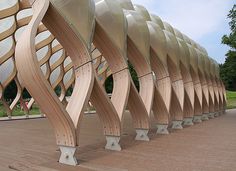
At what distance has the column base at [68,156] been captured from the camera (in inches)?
301

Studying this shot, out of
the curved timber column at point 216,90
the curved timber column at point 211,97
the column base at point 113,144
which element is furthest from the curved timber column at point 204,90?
the column base at point 113,144

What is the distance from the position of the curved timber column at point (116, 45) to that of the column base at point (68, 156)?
237cm

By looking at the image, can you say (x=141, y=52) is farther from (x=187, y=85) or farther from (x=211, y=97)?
(x=211, y=97)

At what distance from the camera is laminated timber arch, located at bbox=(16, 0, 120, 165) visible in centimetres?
709

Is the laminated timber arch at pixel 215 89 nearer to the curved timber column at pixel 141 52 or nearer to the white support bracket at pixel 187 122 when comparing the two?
the white support bracket at pixel 187 122

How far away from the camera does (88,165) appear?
7.52 meters

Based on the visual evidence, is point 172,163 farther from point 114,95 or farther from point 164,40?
point 164,40

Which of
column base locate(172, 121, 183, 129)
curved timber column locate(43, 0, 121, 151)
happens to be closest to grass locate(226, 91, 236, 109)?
column base locate(172, 121, 183, 129)

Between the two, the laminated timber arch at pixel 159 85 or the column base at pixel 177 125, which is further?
the column base at pixel 177 125

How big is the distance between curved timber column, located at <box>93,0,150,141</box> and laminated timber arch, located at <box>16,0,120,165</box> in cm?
90

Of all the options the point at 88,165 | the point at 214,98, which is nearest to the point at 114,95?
the point at 88,165

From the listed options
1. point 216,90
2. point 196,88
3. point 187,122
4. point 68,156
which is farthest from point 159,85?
point 216,90

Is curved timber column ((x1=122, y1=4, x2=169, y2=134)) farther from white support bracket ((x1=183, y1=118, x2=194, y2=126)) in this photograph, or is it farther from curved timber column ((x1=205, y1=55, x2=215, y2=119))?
curved timber column ((x1=205, y1=55, x2=215, y2=119))

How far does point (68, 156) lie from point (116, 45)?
407 cm
